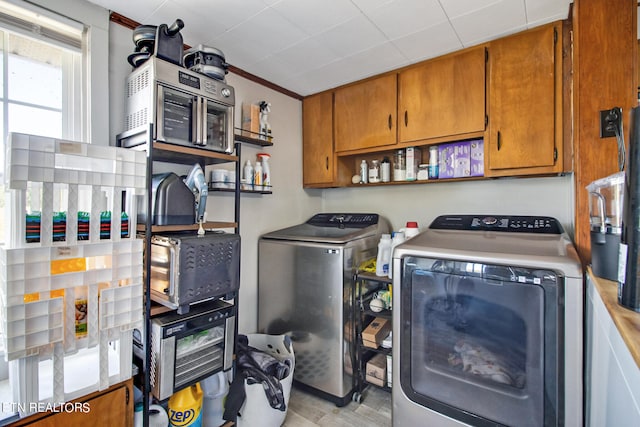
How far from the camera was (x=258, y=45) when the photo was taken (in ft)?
6.30

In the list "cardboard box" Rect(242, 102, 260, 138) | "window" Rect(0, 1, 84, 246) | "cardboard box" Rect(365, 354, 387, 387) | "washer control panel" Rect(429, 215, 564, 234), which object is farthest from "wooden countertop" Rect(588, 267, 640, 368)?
"window" Rect(0, 1, 84, 246)

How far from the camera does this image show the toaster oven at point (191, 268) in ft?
4.40

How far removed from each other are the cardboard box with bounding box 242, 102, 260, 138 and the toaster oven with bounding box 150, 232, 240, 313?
3.12 ft

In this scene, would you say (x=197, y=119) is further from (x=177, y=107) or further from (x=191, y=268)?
(x=191, y=268)

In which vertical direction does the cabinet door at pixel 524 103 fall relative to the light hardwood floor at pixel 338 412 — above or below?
above

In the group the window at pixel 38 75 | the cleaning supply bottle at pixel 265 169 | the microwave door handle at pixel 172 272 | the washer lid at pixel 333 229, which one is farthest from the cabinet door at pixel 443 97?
the window at pixel 38 75

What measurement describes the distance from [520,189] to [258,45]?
6.80 ft

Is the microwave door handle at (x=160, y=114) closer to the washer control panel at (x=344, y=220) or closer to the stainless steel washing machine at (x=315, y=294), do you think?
the stainless steel washing machine at (x=315, y=294)

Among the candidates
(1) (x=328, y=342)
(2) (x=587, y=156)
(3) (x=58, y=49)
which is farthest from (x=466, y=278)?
(3) (x=58, y=49)

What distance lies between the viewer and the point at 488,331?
52.4 inches

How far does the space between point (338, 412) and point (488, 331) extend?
1.18 metres

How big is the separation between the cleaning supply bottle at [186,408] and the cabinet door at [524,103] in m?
2.20

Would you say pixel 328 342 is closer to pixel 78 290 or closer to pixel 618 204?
pixel 78 290

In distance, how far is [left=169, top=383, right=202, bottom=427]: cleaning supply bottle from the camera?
1.44 metres
